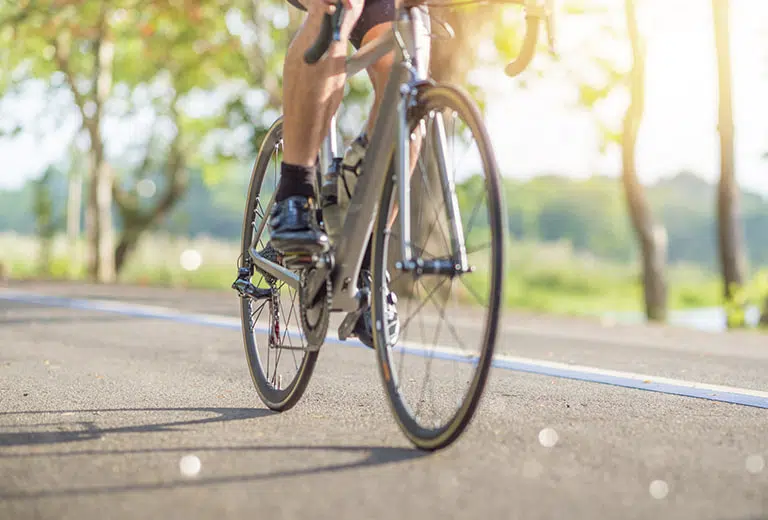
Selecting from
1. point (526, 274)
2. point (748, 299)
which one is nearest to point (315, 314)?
point (748, 299)

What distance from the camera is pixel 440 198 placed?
9.41ft

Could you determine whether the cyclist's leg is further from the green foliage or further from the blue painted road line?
the green foliage

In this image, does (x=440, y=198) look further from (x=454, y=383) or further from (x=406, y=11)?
(x=454, y=383)

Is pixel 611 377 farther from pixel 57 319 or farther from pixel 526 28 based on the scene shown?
pixel 57 319

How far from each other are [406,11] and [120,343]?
350 centimetres

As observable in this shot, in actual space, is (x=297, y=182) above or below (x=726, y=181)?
below

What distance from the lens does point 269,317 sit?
3.85 metres

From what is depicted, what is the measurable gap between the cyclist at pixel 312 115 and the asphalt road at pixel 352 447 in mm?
529

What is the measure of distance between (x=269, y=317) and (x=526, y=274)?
3228 cm

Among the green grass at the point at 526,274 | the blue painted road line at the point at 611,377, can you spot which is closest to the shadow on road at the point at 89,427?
the blue painted road line at the point at 611,377

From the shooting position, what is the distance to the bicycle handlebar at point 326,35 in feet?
9.52

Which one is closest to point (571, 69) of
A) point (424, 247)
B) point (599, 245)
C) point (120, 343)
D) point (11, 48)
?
point (11, 48)

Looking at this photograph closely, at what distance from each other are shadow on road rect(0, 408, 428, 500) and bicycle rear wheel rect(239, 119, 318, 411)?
0.47 feet

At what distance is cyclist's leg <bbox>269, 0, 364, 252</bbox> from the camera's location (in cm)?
319
